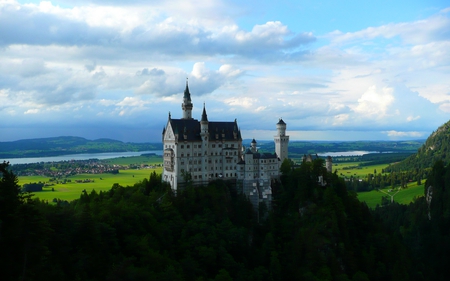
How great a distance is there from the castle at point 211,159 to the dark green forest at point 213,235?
120 inches

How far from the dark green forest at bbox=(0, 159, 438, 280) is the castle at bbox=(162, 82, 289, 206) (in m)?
3.04

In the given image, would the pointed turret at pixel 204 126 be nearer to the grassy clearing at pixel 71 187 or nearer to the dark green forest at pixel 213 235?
the dark green forest at pixel 213 235

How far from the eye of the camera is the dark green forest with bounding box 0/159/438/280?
55562 mm

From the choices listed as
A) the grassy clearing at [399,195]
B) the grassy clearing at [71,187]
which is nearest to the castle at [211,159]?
the grassy clearing at [71,187]

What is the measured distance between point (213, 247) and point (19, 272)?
37843 millimetres

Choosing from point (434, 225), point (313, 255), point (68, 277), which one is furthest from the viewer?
point (434, 225)

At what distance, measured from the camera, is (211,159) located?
93.2m

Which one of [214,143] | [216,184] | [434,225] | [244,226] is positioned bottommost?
[434,225]

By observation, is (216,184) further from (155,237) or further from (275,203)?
(155,237)

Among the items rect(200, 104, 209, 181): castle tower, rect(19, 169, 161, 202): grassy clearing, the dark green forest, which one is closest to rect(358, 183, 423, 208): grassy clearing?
the dark green forest

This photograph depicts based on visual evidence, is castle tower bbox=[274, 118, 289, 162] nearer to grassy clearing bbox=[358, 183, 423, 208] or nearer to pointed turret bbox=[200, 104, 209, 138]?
pointed turret bbox=[200, 104, 209, 138]

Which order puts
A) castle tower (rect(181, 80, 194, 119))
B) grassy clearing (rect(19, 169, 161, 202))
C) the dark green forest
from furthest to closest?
1. grassy clearing (rect(19, 169, 161, 202))
2. castle tower (rect(181, 80, 194, 119))
3. the dark green forest

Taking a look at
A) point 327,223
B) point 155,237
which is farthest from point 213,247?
point 327,223

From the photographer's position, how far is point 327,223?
8288cm
